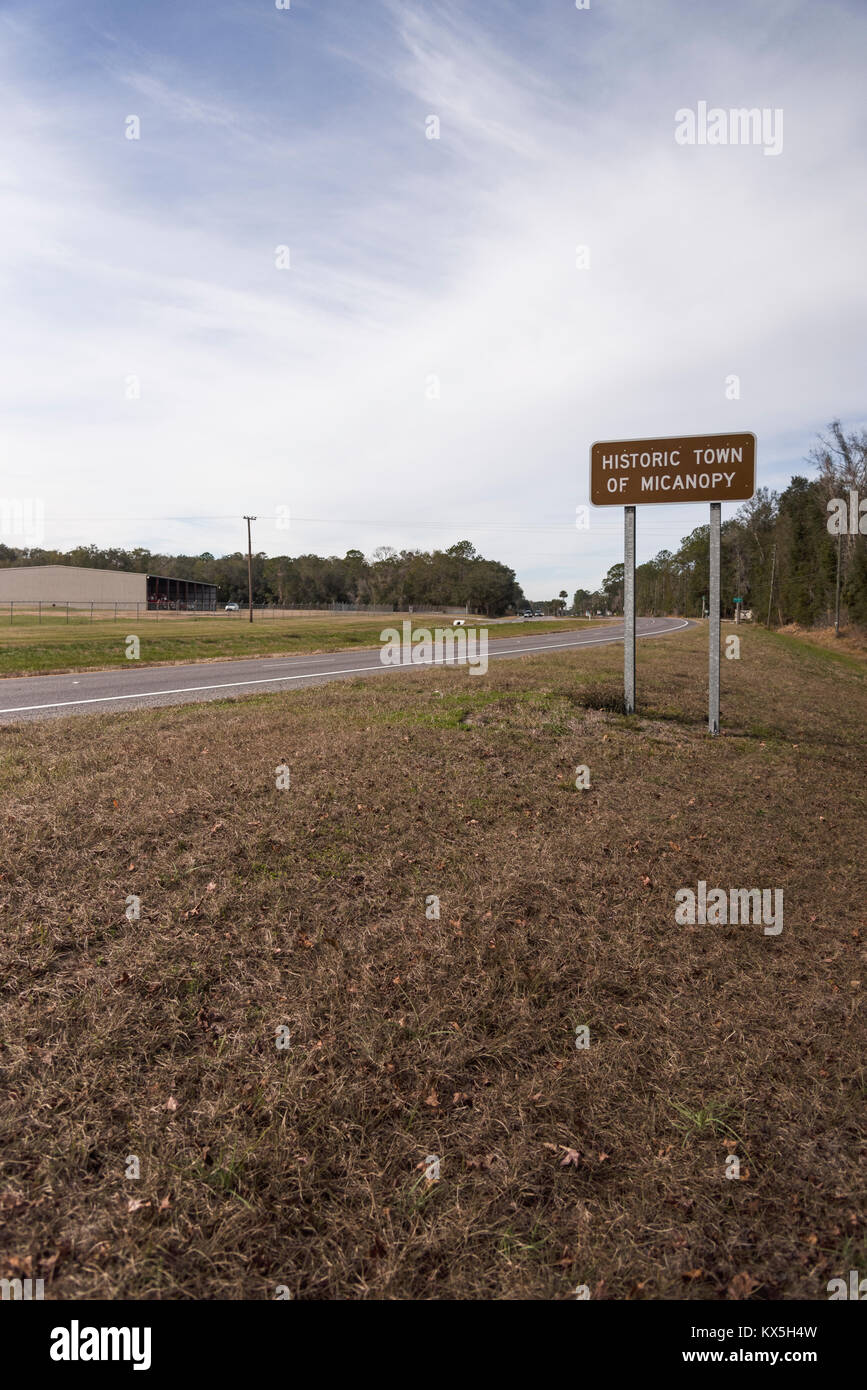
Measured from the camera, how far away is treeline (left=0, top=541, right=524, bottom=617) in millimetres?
133125

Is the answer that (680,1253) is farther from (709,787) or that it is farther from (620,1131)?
(709,787)

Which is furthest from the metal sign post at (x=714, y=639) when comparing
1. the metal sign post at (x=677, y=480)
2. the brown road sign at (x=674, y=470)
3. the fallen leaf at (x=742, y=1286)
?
the fallen leaf at (x=742, y=1286)

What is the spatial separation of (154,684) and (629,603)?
31.9 feet

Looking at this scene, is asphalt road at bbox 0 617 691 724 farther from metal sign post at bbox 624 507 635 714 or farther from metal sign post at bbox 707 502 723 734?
metal sign post at bbox 707 502 723 734

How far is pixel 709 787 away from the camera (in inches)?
316

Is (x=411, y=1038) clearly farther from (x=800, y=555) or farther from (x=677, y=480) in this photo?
(x=800, y=555)

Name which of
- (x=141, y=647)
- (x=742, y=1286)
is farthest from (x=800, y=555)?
(x=742, y=1286)

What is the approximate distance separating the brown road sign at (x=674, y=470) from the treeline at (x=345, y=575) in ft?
393

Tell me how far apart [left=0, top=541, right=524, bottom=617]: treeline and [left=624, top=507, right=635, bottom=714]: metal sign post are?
392 ft

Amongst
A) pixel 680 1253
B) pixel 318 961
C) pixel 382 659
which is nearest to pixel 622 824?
pixel 318 961

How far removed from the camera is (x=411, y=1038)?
3684 millimetres

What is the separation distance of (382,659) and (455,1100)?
1956 centimetres

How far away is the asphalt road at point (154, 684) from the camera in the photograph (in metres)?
12.1
